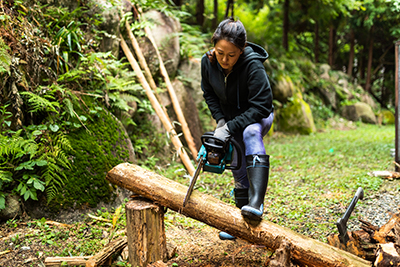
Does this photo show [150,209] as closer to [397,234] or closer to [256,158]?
[256,158]

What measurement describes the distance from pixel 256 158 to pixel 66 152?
260 centimetres

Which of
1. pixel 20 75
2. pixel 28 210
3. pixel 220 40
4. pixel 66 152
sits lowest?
pixel 28 210

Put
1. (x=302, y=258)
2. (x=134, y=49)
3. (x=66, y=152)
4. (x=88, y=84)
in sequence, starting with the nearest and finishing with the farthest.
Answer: (x=302, y=258), (x=66, y=152), (x=88, y=84), (x=134, y=49)

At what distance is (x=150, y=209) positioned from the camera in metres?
2.79

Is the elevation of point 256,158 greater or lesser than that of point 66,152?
greater

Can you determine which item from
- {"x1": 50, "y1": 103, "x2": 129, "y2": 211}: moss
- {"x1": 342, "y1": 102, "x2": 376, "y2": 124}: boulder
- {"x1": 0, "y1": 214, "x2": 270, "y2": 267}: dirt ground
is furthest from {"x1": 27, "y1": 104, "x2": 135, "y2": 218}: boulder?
{"x1": 342, "y1": 102, "x2": 376, "y2": 124}: boulder

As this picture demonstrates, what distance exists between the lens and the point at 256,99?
2.69 meters

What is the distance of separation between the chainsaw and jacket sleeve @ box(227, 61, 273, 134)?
0.61ft

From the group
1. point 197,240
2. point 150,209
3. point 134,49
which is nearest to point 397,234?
point 197,240

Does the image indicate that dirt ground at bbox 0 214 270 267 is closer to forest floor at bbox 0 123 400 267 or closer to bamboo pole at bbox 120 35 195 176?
forest floor at bbox 0 123 400 267

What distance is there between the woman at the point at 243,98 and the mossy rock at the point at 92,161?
1.94 metres

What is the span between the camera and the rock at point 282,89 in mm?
10695

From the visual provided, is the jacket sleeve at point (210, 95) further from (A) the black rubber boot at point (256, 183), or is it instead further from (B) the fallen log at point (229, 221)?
(B) the fallen log at point (229, 221)

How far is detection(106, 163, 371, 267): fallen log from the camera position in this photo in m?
2.30
